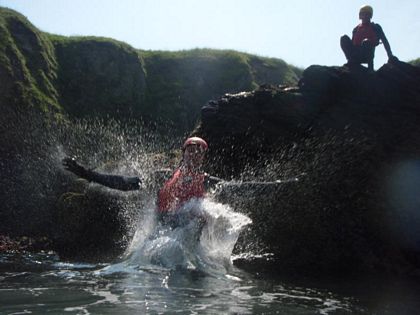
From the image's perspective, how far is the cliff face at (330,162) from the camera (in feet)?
31.0

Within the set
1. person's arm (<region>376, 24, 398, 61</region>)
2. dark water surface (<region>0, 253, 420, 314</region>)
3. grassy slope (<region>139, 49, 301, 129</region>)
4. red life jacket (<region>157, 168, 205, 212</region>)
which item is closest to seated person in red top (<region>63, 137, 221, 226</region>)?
red life jacket (<region>157, 168, 205, 212</region>)

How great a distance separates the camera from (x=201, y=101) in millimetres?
29984

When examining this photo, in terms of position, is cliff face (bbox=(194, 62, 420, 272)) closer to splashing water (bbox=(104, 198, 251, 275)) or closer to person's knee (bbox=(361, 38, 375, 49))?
person's knee (bbox=(361, 38, 375, 49))

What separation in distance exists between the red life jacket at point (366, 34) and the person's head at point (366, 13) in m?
0.14

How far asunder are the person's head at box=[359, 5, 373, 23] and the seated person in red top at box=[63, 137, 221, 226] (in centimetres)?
570

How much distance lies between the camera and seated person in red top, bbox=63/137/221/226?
27.7 feet

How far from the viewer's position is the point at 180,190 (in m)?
8.44

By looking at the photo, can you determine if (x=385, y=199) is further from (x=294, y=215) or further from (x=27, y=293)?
(x=27, y=293)

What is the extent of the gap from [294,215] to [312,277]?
2.12 meters

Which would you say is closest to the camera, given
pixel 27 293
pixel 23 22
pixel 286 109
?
pixel 27 293

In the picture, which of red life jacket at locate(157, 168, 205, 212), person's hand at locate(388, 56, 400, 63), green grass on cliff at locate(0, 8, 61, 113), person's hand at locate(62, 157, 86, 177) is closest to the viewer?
red life jacket at locate(157, 168, 205, 212)

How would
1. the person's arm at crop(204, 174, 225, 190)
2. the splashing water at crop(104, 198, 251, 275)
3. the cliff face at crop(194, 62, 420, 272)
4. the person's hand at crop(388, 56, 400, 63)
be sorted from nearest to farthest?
1. the splashing water at crop(104, 198, 251, 275)
2. the person's arm at crop(204, 174, 225, 190)
3. the cliff face at crop(194, 62, 420, 272)
4. the person's hand at crop(388, 56, 400, 63)

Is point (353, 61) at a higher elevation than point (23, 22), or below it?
below

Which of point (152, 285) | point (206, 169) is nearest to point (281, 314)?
point (152, 285)
